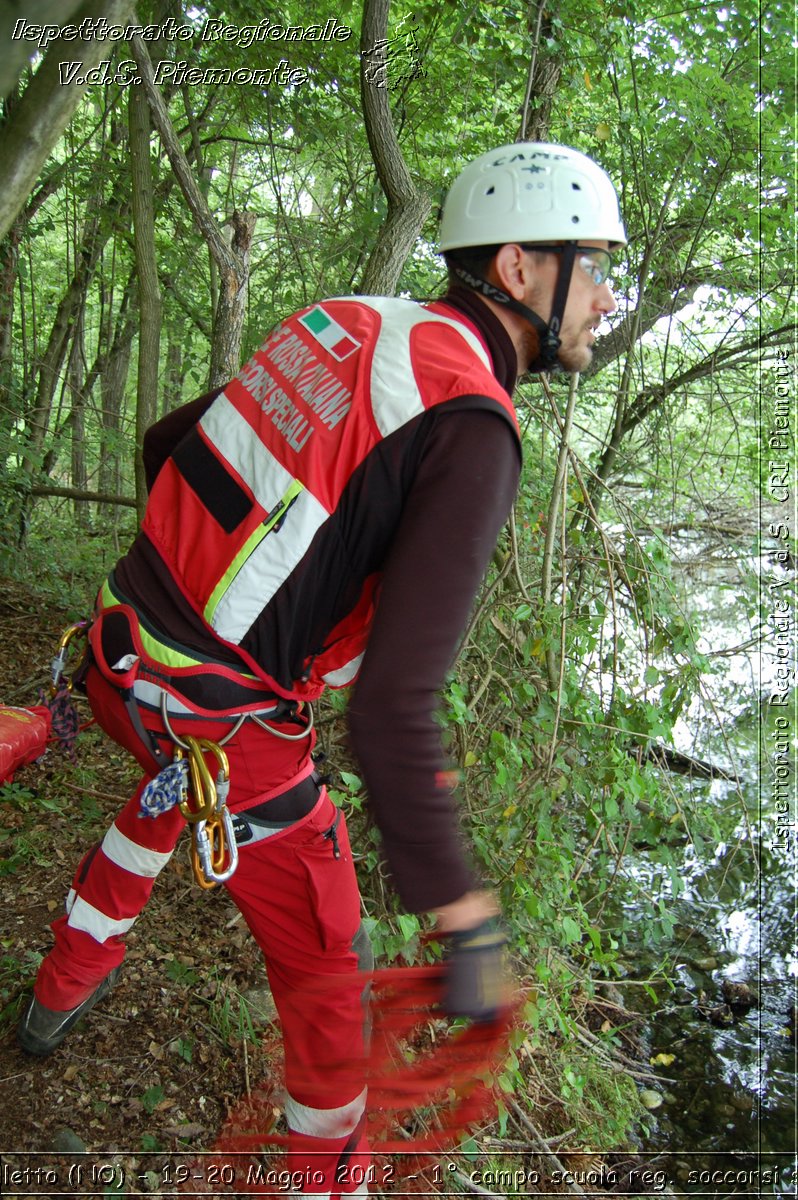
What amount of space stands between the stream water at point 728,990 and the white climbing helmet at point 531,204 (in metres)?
1.91

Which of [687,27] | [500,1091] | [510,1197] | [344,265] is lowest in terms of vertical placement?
[510,1197]

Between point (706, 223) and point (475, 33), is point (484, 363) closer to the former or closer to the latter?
point (475, 33)

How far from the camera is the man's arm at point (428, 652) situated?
1383 millimetres

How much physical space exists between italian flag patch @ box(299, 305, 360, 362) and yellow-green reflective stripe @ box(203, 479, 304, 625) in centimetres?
A: 30

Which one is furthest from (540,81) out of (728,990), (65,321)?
(65,321)

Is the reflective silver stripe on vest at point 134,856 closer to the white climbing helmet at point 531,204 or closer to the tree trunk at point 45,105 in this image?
the tree trunk at point 45,105

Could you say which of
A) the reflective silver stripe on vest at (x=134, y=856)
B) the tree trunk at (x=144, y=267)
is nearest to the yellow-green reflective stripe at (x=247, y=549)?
the reflective silver stripe on vest at (x=134, y=856)

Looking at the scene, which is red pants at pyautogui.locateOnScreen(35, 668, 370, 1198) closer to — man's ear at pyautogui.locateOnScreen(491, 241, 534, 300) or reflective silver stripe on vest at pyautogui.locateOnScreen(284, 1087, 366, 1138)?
reflective silver stripe on vest at pyautogui.locateOnScreen(284, 1087, 366, 1138)

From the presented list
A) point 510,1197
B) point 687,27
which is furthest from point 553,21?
point 510,1197

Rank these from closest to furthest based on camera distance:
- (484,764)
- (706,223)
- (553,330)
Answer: (553,330) < (484,764) < (706,223)

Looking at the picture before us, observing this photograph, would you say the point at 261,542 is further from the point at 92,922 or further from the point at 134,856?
the point at 92,922

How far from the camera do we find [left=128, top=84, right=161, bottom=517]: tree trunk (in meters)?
4.24

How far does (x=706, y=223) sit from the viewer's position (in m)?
4.72

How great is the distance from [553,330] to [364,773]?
1018 mm
